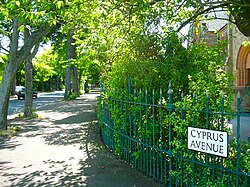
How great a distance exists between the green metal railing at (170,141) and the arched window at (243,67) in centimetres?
1340

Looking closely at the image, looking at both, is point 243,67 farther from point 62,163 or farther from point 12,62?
point 62,163

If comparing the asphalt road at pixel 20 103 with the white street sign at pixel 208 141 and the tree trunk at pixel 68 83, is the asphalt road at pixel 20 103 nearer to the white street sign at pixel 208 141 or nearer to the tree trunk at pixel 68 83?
the tree trunk at pixel 68 83

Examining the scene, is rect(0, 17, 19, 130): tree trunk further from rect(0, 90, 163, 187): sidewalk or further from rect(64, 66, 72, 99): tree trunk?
rect(64, 66, 72, 99): tree trunk

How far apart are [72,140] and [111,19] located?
4.02 meters

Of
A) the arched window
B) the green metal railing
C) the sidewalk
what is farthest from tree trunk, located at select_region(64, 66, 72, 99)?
the green metal railing

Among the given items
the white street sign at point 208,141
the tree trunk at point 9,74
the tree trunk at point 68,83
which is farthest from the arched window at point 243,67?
the tree trunk at point 68,83

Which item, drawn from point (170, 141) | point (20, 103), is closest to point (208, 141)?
point (170, 141)

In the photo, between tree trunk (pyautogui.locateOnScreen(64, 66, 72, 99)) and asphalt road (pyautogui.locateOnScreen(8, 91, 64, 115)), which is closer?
asphalt road (pyautogui.locateOnScreen(8, 91, 64, 115))

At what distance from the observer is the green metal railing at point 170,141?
14.3ft

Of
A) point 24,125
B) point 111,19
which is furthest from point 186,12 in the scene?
point 24,125

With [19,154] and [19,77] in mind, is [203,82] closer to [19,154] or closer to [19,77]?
[19,154]

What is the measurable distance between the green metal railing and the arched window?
1340cm

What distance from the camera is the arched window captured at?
1867 centimetres

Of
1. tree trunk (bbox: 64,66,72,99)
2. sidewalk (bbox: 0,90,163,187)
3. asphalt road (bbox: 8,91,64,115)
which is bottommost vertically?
sidewalk (bbox: 0,90,163,187)
